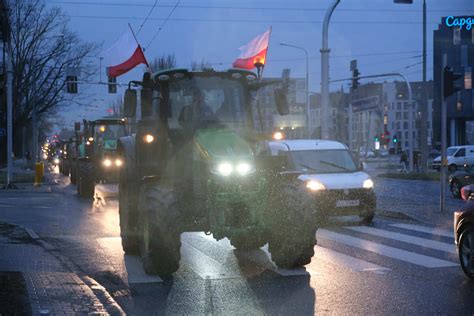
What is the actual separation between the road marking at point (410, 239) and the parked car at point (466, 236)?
2.10m

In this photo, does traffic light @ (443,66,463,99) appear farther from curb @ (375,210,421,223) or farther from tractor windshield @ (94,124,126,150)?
tractor windshield @ (94,124,126,150)

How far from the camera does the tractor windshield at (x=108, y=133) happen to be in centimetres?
2597

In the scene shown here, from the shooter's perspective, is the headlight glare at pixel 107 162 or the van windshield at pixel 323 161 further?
the headlight glare at pixel 107 162

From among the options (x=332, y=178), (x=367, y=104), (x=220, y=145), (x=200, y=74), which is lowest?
(x=332, y=178)

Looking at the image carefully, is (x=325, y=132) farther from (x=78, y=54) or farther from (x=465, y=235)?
(x=78, y=54)

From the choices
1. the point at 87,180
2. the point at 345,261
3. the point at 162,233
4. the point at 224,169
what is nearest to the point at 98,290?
the point at 162,233

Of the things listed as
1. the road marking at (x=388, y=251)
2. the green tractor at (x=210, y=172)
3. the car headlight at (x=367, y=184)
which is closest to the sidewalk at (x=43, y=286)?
the green tractor at (x=210, y=172)

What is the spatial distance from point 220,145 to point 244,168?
48cm

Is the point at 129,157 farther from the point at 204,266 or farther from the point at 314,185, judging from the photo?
the point at 314,185

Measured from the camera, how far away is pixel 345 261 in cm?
991

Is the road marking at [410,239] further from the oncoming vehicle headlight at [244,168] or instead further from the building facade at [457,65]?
the building facade at [457,65]

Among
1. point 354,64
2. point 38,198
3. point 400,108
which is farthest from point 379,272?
point 400,108

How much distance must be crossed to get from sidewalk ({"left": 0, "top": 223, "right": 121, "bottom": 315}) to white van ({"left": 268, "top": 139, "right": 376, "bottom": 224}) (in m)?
5.53

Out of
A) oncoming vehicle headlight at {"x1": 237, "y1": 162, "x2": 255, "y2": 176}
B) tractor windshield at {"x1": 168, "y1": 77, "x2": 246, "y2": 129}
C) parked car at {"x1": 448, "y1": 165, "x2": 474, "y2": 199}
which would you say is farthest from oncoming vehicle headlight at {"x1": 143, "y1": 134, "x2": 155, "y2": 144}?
parked car at {"x1": 448, "y1": 165, "x2": 474, "y2": 199}
